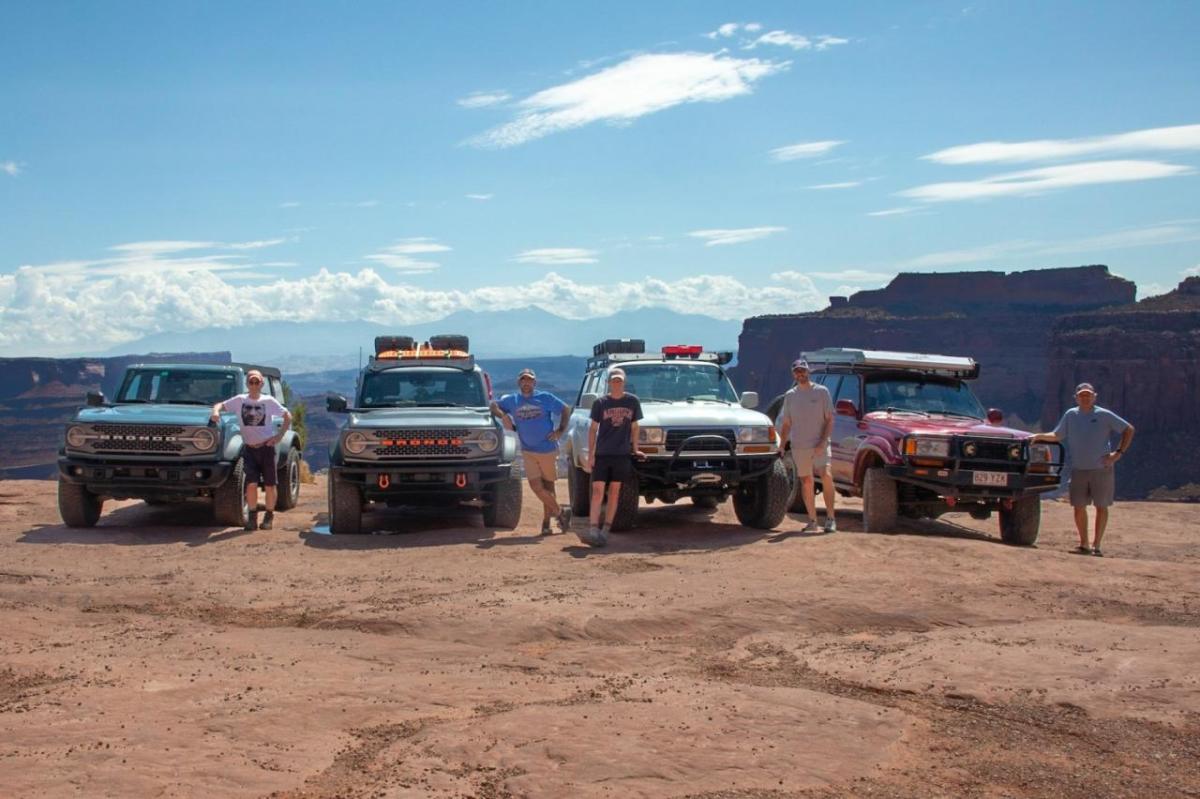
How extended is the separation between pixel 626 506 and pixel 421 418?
8.29 ft

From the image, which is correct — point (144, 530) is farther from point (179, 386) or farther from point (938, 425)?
point (938, 425)

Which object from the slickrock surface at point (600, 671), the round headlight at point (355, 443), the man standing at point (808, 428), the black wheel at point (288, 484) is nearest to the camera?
the slickrock surface at point (600, 671)

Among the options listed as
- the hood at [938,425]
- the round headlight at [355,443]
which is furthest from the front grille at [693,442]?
the round headlight at [355,443]

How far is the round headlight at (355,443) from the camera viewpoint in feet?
40.6

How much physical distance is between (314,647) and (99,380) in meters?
145

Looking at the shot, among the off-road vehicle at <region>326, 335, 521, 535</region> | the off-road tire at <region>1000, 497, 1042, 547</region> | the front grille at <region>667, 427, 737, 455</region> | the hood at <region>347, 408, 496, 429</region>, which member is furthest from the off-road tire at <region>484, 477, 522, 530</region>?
the off-road tire at <region>1000, 497, 1042, 547</region>

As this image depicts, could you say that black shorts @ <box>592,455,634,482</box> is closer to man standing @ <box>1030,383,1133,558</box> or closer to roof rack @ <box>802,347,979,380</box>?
roof rack @ <box>802,347,979,380</box>

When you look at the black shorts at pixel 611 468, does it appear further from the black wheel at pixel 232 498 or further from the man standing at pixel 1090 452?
the man standing at pixel 1090 452

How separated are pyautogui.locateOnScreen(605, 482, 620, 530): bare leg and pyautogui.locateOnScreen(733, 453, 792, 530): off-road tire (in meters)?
1.81

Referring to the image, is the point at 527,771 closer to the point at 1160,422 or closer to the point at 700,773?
the point at 700,773

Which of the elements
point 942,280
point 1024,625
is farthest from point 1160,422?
point 1024,625

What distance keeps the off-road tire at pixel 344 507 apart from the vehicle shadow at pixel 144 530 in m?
1.14

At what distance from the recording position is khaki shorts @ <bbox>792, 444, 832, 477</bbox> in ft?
40.7

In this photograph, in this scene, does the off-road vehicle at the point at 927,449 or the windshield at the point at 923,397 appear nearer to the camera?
the off-road vehicle at the point at 927,449
